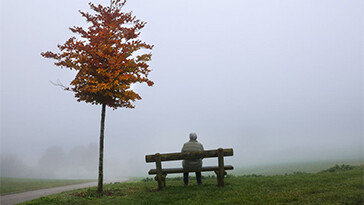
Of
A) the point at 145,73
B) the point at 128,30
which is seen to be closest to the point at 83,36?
the point at 128,30

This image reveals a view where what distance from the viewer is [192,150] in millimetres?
10625

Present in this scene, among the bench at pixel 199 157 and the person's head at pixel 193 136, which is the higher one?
the person's head at pixel 193 136

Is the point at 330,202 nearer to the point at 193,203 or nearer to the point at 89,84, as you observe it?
the point at 193,203

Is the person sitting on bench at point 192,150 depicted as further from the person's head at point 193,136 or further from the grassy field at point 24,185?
the grassy field at point 24,185

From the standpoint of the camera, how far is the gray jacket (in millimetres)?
10453

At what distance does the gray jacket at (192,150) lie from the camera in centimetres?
1045

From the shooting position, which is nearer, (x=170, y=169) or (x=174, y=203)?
(x=174, y=203)

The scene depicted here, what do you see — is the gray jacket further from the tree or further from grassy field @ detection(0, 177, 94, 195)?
grassy field @ detection(0, 177, 94, 195)

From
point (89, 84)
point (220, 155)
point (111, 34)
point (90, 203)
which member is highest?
point (111, 34)

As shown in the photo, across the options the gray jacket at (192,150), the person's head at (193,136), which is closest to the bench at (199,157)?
the gray jacket at (192,150)

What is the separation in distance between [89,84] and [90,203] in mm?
5703

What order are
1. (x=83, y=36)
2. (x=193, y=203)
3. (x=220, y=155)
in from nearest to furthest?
1. (x=193, y=203)
2. (x=220, y=155)
3. (x=83, y=36)

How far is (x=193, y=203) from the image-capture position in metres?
7.46

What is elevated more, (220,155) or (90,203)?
(220,155)
